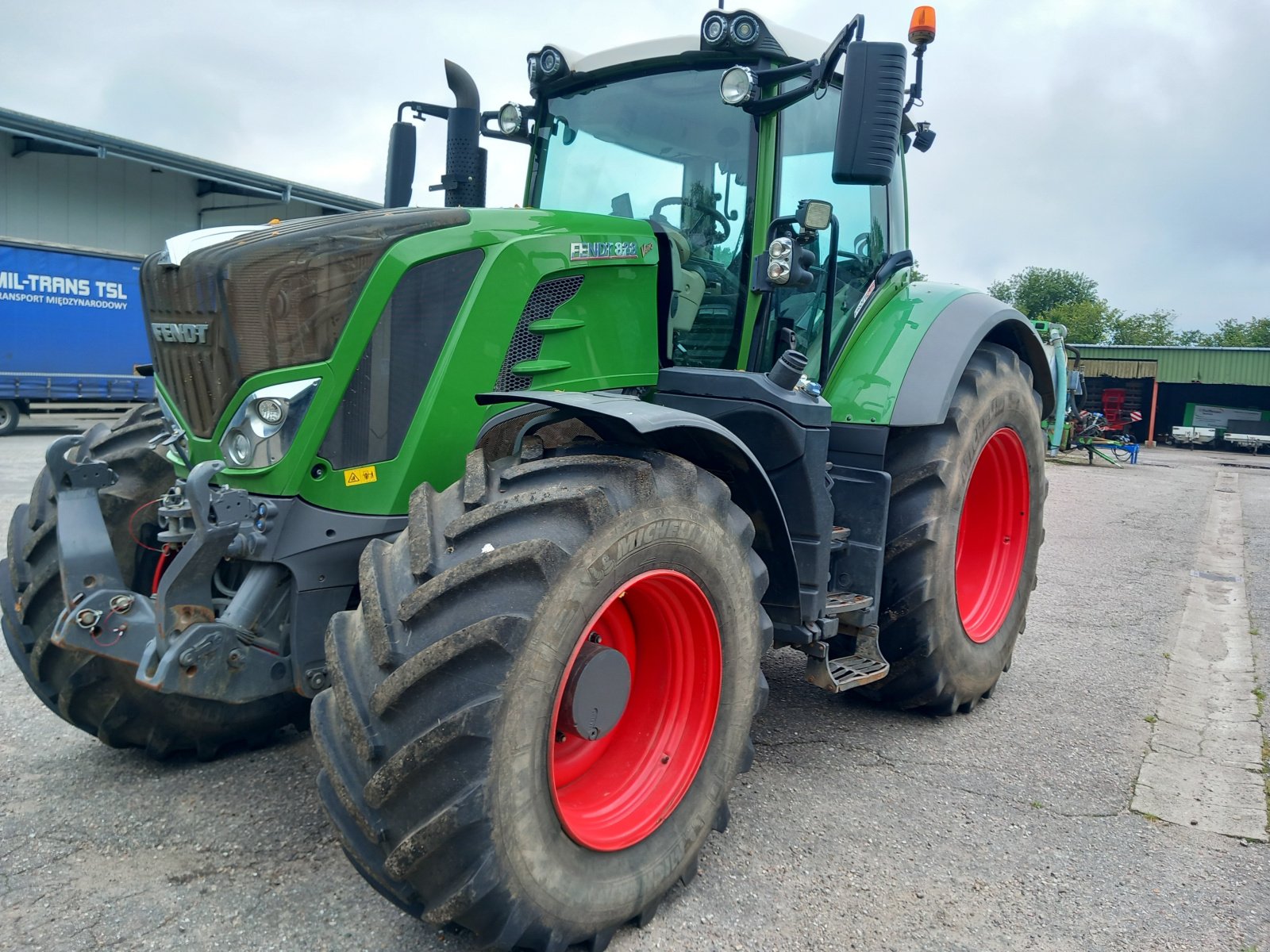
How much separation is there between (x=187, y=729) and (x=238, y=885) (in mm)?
793

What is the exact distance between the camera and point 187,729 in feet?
10.5

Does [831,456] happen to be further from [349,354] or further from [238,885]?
[238,885]

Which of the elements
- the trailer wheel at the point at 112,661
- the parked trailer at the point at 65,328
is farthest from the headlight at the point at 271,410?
the parked trailer at the point at 65,328

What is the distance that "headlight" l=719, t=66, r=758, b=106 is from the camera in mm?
3291

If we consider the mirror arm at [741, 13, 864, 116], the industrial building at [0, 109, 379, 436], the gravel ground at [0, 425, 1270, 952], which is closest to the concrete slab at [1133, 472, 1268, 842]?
the gravel ground at [0, 425, 1270, 952]

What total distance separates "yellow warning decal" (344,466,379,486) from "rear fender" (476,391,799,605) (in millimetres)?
347

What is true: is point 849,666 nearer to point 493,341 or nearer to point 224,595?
point 493,341

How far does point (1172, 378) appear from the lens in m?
34.1

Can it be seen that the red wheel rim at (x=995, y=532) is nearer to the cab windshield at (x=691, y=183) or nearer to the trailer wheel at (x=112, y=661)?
the cab windshield at (x=691, y=183)

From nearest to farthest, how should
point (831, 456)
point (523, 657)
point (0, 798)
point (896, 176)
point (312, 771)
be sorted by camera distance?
point (523, 657)
point (0, 798)
point (312, 771)
point (831, 456)
point (896, 176)

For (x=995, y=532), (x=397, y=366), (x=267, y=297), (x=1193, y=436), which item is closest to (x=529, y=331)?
(x=397, y=366)

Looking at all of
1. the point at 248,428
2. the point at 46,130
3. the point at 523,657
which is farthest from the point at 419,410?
the point at 46,130

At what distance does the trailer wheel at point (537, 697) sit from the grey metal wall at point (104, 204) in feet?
59.9

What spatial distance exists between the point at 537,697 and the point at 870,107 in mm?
1927
